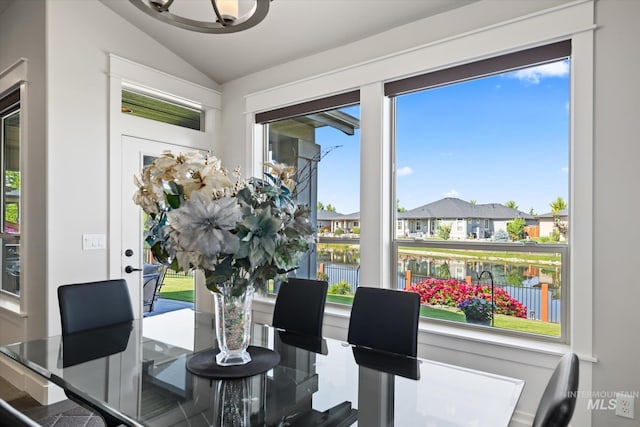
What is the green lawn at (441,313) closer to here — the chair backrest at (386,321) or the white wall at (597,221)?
the white wall at (597,221)

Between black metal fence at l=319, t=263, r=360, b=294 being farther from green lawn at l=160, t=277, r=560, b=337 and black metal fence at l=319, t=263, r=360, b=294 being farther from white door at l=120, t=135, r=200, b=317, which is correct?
white door at l=120, t=135, r=200, b=317

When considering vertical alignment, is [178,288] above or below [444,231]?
below

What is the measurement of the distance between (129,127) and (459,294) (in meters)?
2.93

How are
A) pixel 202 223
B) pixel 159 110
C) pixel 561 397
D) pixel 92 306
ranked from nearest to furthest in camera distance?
1. pixel 561 397
2. pixel 202 223
3. pixel 92 306
4. pixel 159 110

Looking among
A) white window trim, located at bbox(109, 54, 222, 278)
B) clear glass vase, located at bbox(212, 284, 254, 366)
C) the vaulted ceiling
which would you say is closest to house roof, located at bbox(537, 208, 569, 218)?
the vaulted ceiling

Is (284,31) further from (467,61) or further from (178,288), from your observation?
(178,288)

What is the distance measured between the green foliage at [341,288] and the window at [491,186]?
1.62ft

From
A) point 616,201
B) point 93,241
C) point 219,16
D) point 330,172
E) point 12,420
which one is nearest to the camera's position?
point 12,420

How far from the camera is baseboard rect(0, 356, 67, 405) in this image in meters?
2.78

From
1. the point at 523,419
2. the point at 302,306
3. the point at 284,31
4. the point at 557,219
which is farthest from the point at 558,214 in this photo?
the point at 284,31

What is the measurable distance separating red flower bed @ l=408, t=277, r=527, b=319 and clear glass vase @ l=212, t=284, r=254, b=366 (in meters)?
1.50

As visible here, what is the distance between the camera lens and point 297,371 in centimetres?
154

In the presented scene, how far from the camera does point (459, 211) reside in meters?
2.71

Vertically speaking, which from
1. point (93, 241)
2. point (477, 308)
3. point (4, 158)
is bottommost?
point (477, 308)
